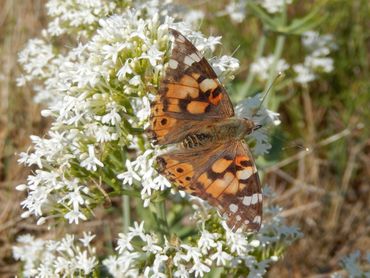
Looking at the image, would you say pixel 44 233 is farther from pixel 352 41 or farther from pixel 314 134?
pixel 352 41

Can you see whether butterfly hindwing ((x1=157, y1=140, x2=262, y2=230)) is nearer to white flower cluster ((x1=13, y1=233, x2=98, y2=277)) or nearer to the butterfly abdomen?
the butterfly abdomen

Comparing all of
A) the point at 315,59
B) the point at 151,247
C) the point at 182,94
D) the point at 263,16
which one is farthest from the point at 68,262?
the point at 315,59

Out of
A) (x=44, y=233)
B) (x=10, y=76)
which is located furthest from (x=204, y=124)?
(x=10, y=76)

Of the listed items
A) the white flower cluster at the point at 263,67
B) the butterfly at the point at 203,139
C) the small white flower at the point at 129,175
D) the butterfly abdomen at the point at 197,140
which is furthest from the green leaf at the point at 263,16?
the small white flower at the point at 129,175

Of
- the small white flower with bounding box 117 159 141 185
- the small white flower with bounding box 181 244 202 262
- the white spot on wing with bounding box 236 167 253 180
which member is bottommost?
the small white flower with bounding box 181 244 202 262

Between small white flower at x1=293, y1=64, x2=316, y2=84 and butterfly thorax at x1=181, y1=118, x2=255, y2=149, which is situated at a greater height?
small white flower at x1=293, y1=64, x2=316, y2=84

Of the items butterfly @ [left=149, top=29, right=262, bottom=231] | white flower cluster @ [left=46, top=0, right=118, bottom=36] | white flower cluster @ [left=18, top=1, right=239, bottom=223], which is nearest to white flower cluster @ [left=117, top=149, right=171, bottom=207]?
white flower cluster @ [left=18, top=1, right=239, bottom=223]
